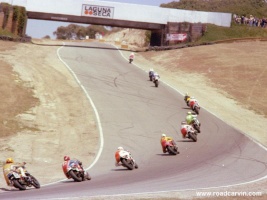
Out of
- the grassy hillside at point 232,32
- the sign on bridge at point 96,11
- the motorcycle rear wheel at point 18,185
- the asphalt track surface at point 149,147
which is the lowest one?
the asphalt track surface at point 149,147

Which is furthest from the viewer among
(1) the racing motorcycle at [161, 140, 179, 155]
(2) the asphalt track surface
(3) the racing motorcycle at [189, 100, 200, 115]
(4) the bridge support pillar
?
(4) the bridge support pillar

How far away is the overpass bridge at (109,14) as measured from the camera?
6819cm

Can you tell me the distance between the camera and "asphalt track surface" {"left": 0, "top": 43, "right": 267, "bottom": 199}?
60.9 ft

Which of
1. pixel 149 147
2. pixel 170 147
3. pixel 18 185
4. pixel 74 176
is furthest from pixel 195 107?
pixel 18 185

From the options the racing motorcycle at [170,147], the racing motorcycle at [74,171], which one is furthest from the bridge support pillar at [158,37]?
the racing motorcycle at [74,171]

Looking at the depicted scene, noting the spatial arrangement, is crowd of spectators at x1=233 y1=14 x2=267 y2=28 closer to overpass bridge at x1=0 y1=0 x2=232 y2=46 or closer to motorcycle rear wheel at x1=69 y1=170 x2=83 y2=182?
overpass bridge at x1=0 y1=0 x2=232 y2=46

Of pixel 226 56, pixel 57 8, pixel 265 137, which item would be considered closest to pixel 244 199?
pixel 265 137

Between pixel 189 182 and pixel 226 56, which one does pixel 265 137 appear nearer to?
pixel 189 182

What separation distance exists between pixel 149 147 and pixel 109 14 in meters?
42.6

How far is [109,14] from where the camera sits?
68.9m

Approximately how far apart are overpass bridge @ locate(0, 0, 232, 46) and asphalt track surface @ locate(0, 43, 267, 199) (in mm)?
16781

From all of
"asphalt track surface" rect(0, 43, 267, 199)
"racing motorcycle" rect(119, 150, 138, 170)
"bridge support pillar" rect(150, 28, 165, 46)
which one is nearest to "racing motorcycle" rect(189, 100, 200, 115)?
"asphalt track surface" rect(0, 43, 267, 199)

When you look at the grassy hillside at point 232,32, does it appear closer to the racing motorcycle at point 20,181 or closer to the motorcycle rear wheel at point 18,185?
the racing motorcycle at point 20,181

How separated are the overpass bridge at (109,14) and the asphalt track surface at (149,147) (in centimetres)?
1678
